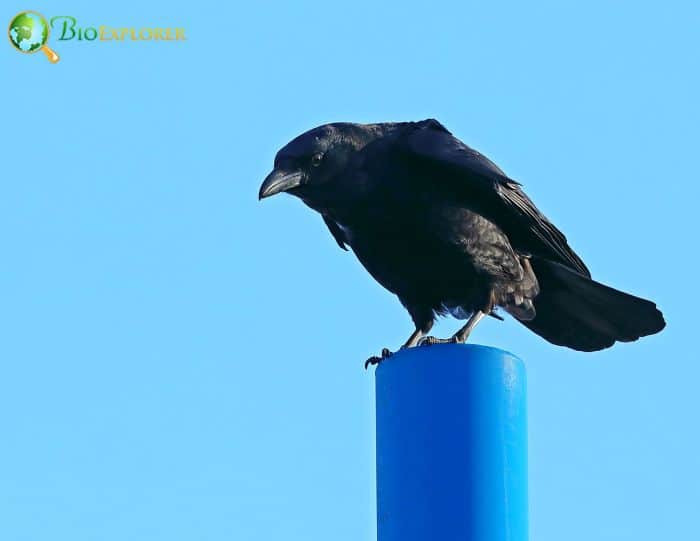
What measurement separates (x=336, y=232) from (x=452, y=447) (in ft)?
13.0

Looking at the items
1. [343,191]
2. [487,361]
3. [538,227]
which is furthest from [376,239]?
[487,361]

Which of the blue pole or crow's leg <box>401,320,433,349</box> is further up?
crow's leg <box>401,320,433,349</box>

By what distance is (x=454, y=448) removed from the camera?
213 inches

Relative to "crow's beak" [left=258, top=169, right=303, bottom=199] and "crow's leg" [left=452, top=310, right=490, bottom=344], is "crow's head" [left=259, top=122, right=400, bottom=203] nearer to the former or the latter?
"crow's beak" [left=258, top=169, right=303, bottom=199]

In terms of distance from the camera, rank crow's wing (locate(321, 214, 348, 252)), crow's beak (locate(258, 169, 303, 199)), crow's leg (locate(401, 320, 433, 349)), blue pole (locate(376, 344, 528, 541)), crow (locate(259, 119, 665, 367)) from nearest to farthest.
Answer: blue pole (locate(376, 344, 528, 541)) < crow's beak (locate(258, 169, 303, 199)) < crow (locate(259, 119, 665, 367)) < crow's leg (locate(401, 320, 433, 349)) < crow's wing (locate(321, 214, 348, 252))

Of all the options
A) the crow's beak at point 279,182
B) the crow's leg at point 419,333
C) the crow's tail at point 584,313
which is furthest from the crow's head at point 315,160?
the crow's tail at point 584,313

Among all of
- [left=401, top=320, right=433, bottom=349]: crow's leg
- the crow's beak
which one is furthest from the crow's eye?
[left=401, top=320, right=433, bottom=349]: crow's leg

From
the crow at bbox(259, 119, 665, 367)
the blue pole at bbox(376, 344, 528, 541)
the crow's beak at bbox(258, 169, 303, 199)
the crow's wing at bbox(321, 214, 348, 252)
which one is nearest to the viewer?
the blue pole at bbox(376, 344, 528, 541)

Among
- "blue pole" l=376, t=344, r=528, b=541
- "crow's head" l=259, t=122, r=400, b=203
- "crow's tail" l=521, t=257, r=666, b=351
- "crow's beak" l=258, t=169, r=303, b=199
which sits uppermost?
"crow's head" l=259, t=122, r=400, b=203

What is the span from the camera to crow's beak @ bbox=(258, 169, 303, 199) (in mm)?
8336

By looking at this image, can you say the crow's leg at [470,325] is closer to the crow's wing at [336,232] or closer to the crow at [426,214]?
the crow at [426,214]

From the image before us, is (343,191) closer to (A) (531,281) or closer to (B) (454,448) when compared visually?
(A) (531,281)

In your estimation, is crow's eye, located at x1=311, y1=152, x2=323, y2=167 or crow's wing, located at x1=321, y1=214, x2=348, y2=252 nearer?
crow's eye, located at x1=311, y1=152, x2=323, y2=167

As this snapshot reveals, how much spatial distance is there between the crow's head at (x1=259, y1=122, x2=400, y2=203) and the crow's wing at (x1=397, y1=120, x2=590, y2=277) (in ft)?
1.26
